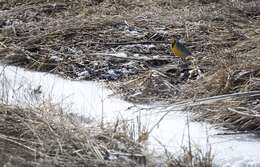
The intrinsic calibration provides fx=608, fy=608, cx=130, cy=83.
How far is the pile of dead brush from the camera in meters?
3.29

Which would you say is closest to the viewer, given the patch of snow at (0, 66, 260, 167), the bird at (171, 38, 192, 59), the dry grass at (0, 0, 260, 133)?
the patch of snow at (0, 66, 260, 167)

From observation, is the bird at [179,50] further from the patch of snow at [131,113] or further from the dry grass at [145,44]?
the patch of snow at [131,113]

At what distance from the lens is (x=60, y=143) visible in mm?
3430

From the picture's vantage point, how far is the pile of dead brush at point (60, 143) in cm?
329

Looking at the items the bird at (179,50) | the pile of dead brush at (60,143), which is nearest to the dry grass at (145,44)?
the bird at (179,50)

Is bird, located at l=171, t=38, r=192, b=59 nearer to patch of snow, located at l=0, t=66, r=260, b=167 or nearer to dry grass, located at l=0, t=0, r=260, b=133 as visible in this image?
dry grass, located at l=0, t=0, r=260, b=133

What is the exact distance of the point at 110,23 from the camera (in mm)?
6570

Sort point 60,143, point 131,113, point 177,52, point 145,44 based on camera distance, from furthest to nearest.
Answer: point 145,44, point 177,52, point 131,113, point 60,143

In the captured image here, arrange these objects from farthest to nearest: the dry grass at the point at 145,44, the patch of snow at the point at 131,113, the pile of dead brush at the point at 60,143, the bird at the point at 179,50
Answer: the bird at the point at 179,50 < the dry grass at the point at 145,44 < the patch of snow at the point at 131,113 < the pile of dead brush at the point at 60,143

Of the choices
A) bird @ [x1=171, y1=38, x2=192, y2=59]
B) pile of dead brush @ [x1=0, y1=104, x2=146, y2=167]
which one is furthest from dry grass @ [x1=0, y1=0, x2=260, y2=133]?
pile of dead brush @ [x1=0, y1=104, x2=146, y2=167]

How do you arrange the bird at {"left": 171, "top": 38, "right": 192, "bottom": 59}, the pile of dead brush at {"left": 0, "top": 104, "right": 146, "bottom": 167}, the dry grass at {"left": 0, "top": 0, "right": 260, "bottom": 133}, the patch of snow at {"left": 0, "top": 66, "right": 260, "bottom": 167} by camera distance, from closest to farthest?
the pile of dead brush at {"left": 0, "top": 104, "right": 146, "bottom": 167}, the patch of snow at {"left": 0, "top": 66, "right": 260, "bottom": 167}, the dry grass at {"left": 0, "top": 0, "right": 260, "bottom": 133}, the bird at {"left": 171, "top": 38, "right": 192, "bottom": 59}

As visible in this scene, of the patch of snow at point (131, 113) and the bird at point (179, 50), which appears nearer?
the patch of snow at point (131, 113)

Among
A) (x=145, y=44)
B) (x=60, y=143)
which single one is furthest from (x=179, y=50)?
(x=60, y=143)

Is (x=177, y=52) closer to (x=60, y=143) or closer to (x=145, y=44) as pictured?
(x=145, y=44)
